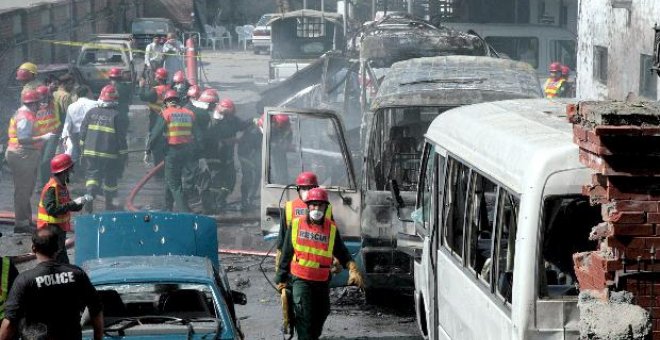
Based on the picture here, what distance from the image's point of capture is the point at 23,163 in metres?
15.7

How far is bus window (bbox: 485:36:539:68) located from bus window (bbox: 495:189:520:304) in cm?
1737

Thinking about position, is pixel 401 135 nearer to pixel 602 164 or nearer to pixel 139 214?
pixel 139 214

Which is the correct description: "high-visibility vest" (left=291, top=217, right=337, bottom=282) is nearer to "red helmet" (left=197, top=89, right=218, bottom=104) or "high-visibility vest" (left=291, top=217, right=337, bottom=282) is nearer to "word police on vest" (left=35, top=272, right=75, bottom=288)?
"word police on vest" (left=35, top=272, right=75, bottom=288)

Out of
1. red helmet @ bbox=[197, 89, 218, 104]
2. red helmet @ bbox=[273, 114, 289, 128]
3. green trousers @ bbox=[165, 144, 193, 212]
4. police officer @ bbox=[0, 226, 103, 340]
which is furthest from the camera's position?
red helmet @ bbox=[197, 89, 218, 104]

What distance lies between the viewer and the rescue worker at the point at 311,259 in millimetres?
9820

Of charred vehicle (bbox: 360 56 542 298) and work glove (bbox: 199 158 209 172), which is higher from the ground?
charred vehicle (bbox: 360 56 542 298)

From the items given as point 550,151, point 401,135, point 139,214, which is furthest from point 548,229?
point 401,135

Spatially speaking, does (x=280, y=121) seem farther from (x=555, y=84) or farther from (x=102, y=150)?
(x=555, y=84)

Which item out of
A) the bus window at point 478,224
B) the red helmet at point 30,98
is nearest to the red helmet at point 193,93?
the red helmet at point 30,98

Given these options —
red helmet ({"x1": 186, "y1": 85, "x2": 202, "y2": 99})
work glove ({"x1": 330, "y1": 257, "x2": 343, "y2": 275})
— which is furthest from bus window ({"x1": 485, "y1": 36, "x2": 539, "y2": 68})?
work glove ({"x1": 330, "y1": 257, "x2": 343, "y2": 275})

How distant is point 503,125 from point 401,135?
552 cm

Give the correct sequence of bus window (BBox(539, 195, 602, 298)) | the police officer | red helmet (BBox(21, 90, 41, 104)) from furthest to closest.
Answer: red helmet (BBox(21, 90, 41, 104)) < the police officer < bus window (BBox(539, 195, 602, 298))

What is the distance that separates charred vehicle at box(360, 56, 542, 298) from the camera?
11258 mm

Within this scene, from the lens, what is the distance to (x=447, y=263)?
8.45m
